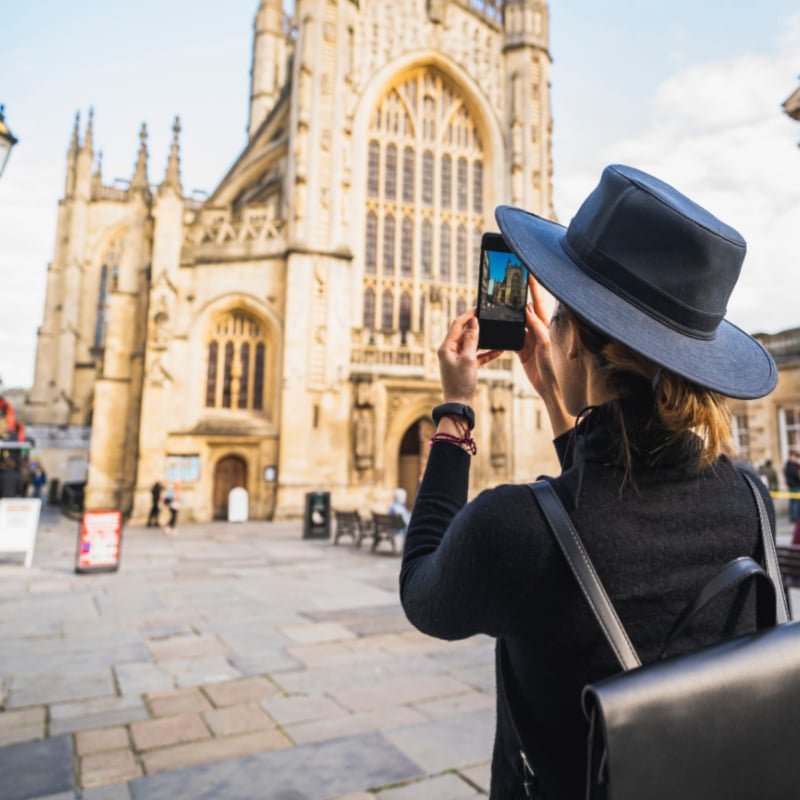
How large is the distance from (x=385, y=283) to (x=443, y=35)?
31.6ft

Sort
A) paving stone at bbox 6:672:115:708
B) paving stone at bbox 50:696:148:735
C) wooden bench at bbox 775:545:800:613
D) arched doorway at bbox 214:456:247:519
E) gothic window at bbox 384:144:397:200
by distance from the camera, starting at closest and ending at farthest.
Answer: paving stone at bbox 50:696:148:735 < paving stone at bbox 6:672:115:708 < wooden bench at bbox 775:545:800:613 < arched doorway at bbox 214:456:247:519 < gothic window at bbox 384:144:397:200

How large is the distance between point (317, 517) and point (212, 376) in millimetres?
7330

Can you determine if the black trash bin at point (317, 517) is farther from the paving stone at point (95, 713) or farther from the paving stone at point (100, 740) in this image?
the paving stone at point (100, 740)

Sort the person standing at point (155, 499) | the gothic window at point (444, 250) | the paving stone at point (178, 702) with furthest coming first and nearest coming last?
the gothic window at point (444, 250) < the person standing at point (155, 499) < the paving stone at point (178, 702)

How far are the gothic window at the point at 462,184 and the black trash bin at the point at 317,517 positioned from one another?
13.2m

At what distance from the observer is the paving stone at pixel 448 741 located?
3.17 m

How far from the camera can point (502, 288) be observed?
138 cm

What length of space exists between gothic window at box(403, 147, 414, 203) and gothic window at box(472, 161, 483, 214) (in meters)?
2.44

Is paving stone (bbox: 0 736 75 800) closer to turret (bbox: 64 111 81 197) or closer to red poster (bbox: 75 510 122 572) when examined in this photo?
red poster (bbox: 75 510 122 572)

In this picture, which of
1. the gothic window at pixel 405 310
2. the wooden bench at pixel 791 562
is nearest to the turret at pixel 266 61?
the gothic window at pixel 405 310

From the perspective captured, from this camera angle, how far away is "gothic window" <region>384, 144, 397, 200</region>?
70.9 feet

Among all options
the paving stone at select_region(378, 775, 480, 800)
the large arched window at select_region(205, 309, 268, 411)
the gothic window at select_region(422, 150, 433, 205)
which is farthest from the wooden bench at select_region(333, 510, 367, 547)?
the gothic window at select_region(422, 150, 433, 205)

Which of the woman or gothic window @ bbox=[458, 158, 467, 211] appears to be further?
gothic window @ bbox=[458, 158, 467, 211]

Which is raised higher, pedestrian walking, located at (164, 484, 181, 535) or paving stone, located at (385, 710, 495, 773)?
pedestrian walking, located at (164, 484, 181, 535)
